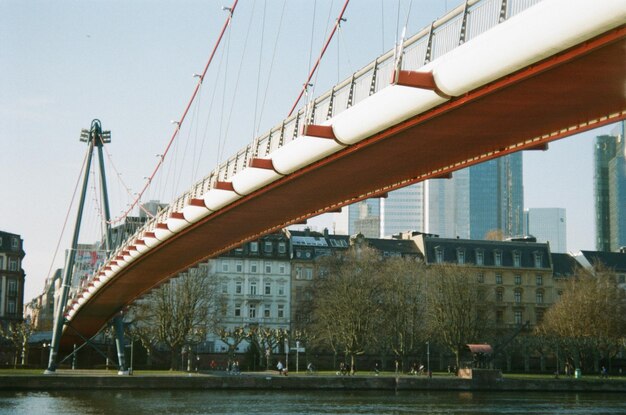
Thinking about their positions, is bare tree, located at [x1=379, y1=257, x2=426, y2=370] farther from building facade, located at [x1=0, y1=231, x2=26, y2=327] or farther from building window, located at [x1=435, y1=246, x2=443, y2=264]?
→ building facade, located at [x1=0, y1=231, x2=26, y2=327]

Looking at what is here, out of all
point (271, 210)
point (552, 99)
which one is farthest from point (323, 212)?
point (552, 99)

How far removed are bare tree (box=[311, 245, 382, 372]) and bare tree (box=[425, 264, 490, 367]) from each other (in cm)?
446

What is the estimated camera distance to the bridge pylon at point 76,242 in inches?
2518

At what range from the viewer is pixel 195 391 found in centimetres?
5781

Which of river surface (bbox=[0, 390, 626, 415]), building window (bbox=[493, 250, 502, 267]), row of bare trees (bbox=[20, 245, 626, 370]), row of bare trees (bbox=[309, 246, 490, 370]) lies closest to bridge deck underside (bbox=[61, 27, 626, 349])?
river surface (bbox=[0, 390, 626, 415])

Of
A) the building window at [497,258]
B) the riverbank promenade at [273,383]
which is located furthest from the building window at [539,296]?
the riverbank promenade at [273,383]

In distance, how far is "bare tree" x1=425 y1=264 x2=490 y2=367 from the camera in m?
78.4

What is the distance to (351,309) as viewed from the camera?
75.2 metres

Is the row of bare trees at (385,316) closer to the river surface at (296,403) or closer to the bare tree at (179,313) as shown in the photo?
the bare tree at (179,313)

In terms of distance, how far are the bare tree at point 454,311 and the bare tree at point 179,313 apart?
17.3 m

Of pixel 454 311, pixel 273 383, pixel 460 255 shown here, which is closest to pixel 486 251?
pixel 460 255

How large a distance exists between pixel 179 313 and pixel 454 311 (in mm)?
20925

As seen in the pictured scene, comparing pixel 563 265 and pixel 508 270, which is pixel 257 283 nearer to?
pixel 508 270

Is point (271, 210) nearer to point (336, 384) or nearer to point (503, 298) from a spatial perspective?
point (336, 384)
